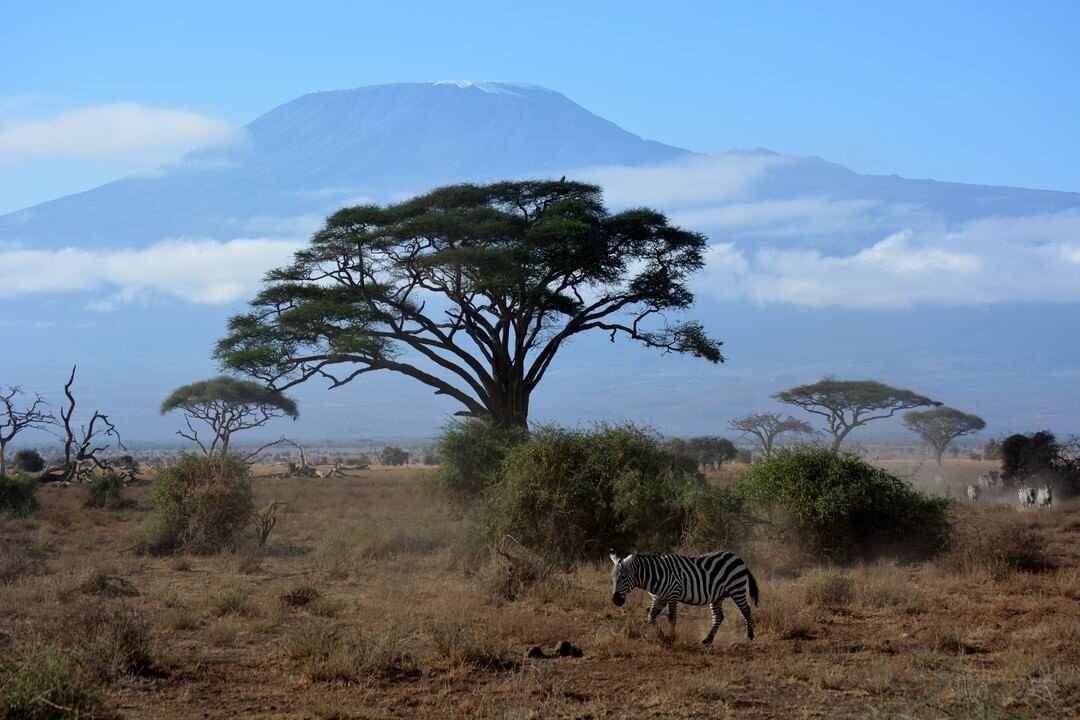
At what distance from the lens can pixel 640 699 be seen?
906 cm

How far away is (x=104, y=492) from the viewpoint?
1233 inches

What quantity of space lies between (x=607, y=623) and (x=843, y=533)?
7086 mm

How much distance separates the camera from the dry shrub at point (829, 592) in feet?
45.1

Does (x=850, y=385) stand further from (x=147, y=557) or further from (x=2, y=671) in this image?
(x=2, y=671)

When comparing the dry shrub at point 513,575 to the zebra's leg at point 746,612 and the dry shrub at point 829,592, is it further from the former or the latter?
the zebra's leg at point 746,612

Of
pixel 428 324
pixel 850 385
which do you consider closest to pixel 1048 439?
pixel 850 385

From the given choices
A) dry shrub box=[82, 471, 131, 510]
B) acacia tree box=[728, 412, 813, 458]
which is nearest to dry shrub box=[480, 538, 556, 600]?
dry shrub box=[82, 471, 131, 510]

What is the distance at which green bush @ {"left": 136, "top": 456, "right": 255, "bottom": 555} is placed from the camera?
2098cm

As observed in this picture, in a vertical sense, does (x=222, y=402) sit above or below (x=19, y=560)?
above

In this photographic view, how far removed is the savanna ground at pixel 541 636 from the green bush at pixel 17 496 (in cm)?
899

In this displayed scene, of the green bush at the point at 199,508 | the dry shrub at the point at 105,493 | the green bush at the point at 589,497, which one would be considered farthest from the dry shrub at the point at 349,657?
the dry shrub at the point at 105,493

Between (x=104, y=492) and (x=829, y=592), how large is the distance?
925 inches

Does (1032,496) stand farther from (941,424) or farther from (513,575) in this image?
(941,424)

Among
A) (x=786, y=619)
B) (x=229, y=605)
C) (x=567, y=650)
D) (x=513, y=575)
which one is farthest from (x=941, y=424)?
(x=567, y=650)
